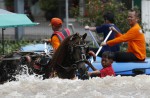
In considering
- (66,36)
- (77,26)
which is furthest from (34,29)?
(66,36)

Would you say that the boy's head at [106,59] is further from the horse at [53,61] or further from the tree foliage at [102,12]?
the tree foliage at [102,12]

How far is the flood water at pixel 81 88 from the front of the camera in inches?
349

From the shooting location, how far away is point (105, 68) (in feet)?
37.4

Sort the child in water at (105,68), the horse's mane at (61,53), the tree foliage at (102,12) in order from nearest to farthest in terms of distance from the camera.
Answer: the horse's mane at (61,53), the child in water at (105,68), the tree foliage at (102,12)

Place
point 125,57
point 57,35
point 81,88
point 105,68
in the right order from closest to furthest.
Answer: point 81,88 < point 57,35 < point 105,68 < point 125,57

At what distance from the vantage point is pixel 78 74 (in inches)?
413

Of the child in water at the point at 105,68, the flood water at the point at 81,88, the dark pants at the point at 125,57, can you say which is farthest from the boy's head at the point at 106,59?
the flood water at the point at 81,88

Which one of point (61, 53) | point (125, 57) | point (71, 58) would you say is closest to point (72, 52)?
point (71, 58)

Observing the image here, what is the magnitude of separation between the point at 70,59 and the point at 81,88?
65.0 inches

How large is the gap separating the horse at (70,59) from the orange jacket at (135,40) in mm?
1471

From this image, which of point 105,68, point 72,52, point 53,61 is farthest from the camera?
point 105,68

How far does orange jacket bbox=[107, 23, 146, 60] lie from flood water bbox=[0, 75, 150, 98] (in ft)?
8.03

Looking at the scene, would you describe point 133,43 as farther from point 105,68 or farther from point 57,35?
point 57,35

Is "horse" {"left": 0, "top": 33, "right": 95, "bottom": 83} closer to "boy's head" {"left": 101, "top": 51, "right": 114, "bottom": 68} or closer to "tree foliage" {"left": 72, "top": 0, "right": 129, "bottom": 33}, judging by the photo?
"boy's head" {"left": 101, "top": 51, "right": 114, "bottom": 68}
